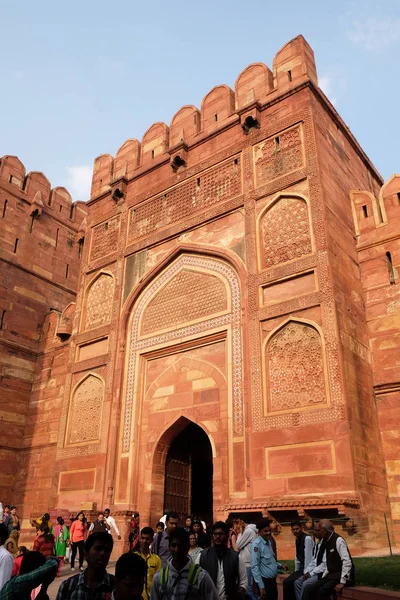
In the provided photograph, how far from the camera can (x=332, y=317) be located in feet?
26.7

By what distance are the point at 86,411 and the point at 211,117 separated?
7316 mm

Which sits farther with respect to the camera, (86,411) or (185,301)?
(86,411)

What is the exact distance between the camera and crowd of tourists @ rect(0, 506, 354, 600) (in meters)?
2.05

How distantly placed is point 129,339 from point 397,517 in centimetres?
621

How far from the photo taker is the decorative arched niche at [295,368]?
26.0ft

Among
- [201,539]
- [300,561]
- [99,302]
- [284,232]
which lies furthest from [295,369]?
[99,302]

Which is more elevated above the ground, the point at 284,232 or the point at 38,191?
the point at 38,191

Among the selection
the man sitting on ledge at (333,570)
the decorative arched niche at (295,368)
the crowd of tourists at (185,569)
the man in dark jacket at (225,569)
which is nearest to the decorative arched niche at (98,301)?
the decorative arched niche at (295,368)

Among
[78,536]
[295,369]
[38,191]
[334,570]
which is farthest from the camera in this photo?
[38,191]

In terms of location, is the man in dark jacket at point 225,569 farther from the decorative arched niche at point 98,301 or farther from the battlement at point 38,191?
the battlement at point 38,191

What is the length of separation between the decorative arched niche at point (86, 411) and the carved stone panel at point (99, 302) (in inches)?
53.2

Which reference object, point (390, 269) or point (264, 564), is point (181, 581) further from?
point (390, 269)

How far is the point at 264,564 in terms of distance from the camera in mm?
4176

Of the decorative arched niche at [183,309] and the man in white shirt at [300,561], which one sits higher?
the decorative arched niche at [183,309]
